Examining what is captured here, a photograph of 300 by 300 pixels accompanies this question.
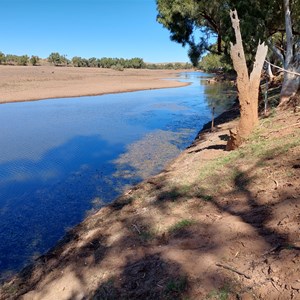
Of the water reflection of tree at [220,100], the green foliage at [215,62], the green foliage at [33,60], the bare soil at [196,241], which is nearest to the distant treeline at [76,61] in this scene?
the green foliage at [33,60]

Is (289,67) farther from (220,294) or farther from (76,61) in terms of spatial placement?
(76,61)

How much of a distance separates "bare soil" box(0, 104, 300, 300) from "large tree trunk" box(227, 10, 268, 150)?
80 centimetres

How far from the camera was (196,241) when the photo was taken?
5.39 metres

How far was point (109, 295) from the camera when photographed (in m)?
4.64

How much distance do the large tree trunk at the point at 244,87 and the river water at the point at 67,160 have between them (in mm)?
4154

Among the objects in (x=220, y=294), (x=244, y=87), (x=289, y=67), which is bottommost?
(x=220, y=294)

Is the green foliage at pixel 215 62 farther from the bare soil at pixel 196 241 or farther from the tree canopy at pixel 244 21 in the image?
the bare soil at pixel 196 241

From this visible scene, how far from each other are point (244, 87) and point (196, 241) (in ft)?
19.8

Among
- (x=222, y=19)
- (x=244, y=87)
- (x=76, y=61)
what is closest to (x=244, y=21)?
(x=222, y=19)

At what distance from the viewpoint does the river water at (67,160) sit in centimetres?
880

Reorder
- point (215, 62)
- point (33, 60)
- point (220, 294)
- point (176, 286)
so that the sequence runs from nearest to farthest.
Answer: point (220, 294) → point (176, 286) → point (215, 62) → point (33, 60)

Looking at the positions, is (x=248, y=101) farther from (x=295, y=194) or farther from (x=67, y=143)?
(x=67, y=143)

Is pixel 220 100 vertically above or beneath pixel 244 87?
beneath

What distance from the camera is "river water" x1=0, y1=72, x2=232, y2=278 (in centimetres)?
880
